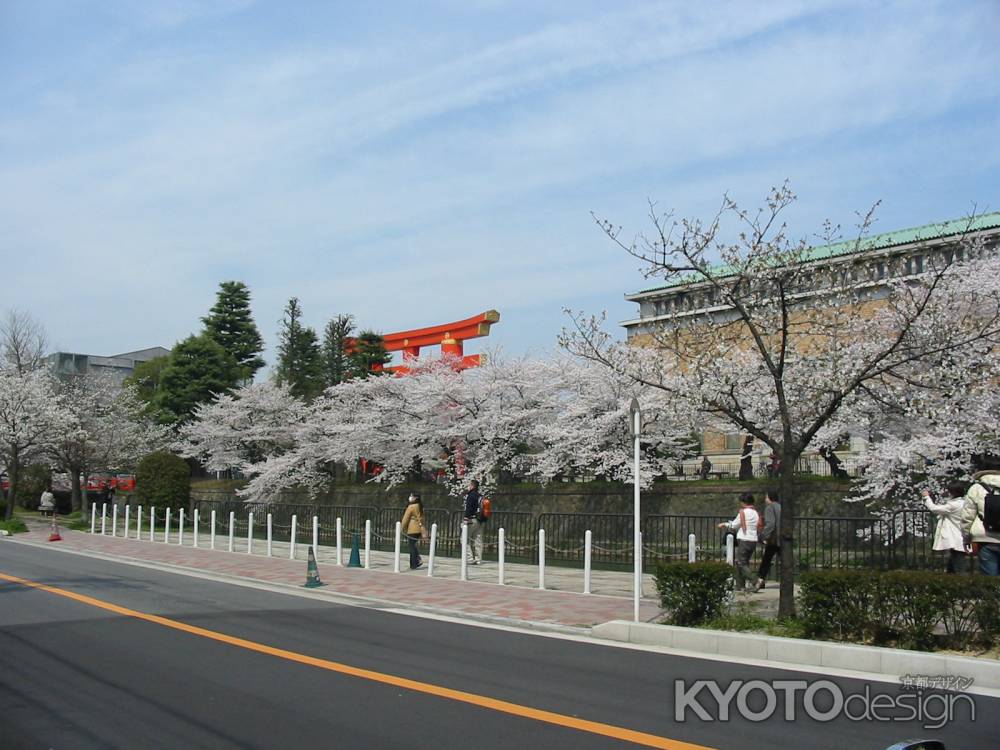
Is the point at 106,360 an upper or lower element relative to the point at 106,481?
upper

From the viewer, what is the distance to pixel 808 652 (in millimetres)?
9625

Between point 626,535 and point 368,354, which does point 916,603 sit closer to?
point 626,535

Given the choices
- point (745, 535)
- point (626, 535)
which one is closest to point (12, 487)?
point (626, 535)

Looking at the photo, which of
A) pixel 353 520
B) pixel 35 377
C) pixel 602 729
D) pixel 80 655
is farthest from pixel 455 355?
pixel 602 729

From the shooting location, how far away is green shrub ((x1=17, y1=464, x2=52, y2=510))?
50.9m

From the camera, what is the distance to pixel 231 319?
5744cm

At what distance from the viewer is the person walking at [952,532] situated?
12969 mm

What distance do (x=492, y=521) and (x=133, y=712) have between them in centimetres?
1809

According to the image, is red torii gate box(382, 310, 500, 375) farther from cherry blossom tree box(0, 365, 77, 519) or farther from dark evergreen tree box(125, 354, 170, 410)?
dark evergreen tree box(125, 354, 170, 410)

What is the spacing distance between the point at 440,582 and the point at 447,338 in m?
23.1

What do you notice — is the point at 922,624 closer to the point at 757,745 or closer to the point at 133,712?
the point at 757,745

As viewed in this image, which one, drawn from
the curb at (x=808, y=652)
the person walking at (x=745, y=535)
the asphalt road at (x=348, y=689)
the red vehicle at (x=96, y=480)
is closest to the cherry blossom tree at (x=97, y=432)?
the red vehicle at (x=96, y=480)

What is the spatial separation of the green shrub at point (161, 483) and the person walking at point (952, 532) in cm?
3075

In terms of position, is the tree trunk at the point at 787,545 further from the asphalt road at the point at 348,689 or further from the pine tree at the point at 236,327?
the pine tree at the point at 236,327
